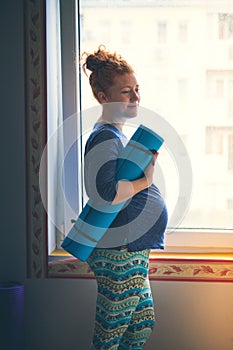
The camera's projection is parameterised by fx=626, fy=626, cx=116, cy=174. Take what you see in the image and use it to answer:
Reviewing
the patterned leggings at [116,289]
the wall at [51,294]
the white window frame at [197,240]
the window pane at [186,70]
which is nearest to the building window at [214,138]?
the window pane at [186,70]

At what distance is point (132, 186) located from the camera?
71.1 inches

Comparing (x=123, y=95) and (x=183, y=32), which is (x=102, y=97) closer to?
(x=123, y=95)

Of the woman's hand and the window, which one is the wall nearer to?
the window

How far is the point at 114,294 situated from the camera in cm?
185

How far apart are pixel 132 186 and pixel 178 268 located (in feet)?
1.86

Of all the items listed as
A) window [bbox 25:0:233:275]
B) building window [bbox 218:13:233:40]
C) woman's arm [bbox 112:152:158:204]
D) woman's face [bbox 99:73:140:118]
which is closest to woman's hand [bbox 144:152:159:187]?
woman's arm [bbox 112:152:158:204]

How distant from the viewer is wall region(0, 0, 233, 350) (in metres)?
2.26

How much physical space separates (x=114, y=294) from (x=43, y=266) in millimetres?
520

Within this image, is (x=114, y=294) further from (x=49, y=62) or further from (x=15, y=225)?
(x=49, y=62)

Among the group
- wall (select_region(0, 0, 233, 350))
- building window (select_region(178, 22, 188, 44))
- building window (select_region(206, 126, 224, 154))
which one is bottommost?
wall (select_region(0, 0, 233, 350))

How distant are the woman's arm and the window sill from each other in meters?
0.51

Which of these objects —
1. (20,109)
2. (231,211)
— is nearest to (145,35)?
(20,109)

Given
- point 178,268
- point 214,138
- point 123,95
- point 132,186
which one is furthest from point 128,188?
point 214,138

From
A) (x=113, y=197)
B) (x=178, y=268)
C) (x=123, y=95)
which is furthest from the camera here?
(x=178, y=268)
